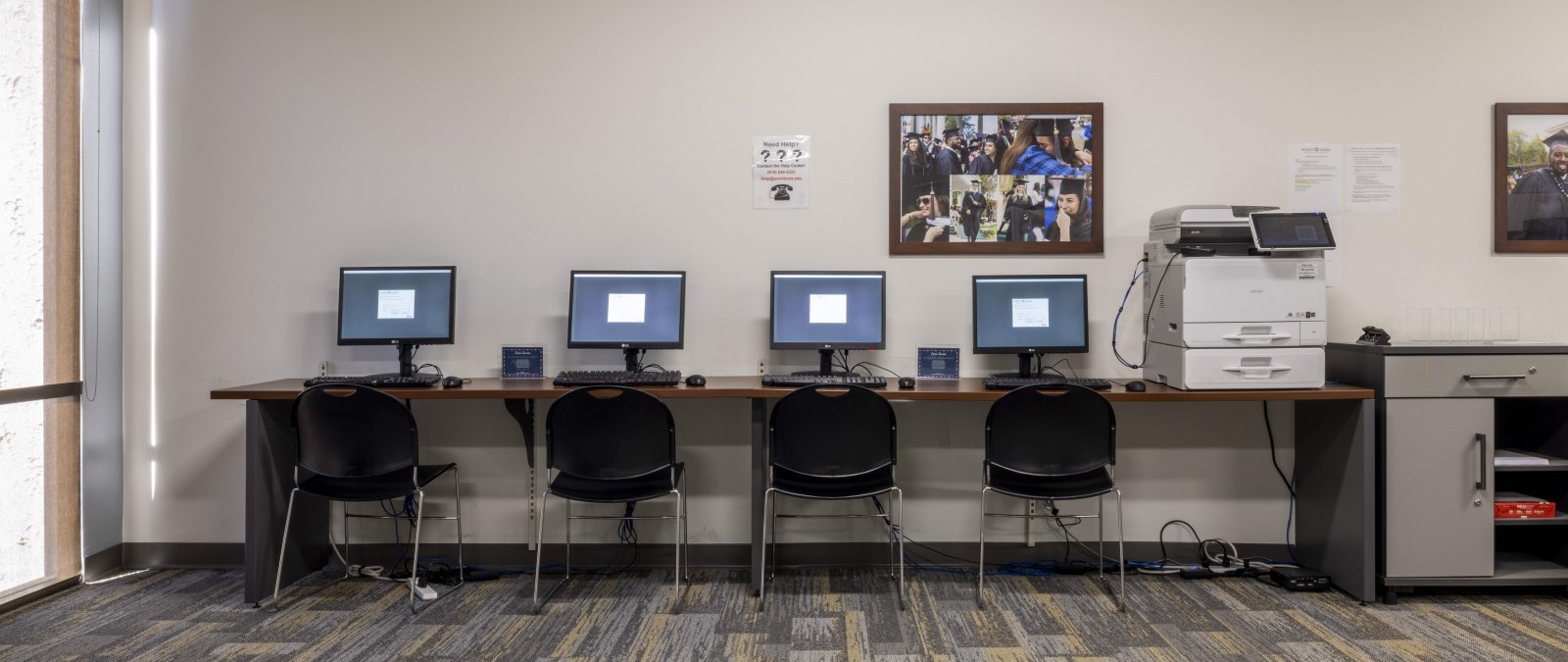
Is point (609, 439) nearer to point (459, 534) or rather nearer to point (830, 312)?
point (459, 534)

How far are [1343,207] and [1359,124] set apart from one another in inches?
13.9

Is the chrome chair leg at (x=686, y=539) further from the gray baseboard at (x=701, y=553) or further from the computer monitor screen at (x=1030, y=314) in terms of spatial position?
the computer monitor screen at (x=1030, y=314)

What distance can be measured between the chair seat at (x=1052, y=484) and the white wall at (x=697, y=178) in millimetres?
494

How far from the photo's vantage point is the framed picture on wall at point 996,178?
3434 mm

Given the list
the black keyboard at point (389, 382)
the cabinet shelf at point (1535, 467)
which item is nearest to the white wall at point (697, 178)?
the black keyboard at point (389, 382)

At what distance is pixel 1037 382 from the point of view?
298 centimetres

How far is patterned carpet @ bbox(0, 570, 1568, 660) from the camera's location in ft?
8.40

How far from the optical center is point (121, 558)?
347 centimetres

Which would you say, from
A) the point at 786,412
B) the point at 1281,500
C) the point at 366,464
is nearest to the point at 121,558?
the point at 366,464

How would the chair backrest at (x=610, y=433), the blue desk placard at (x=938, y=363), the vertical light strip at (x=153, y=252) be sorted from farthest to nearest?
the vertical light strip at (x=153, y=252) < the blue desk placard at (x=938, y=363) < the chair backrest at (x=610, y=433)

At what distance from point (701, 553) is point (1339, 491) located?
248 centimetres

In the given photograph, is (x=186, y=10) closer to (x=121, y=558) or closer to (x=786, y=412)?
(x=121, y=558)

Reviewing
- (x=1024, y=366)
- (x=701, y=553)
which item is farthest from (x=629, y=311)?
(x=1024, y=366)

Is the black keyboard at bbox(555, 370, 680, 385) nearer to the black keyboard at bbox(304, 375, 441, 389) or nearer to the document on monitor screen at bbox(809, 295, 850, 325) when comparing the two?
the black keyboard at bbox(304, 375, 441, 389)
